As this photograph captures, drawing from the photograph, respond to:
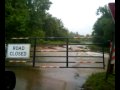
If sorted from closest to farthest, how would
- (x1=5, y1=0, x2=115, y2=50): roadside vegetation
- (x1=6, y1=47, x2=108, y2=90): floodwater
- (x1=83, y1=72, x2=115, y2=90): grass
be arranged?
1. (x1=83, y1=72, x2=115, y2=90): grass
2. (x1=6, y1=47, x2=108, y2=90): floodwater
3. (x1=5, y1=0, x2=115, y2=50): roadside vegetation

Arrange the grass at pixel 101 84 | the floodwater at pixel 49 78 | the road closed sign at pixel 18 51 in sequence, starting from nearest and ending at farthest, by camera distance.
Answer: the grass at pixel 101 84 < the floodwater at pixel 49 78 < the road closed sign at pixel 18 51

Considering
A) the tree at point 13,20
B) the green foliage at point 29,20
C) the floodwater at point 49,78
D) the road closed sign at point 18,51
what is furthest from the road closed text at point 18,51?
the tree at point 13,20

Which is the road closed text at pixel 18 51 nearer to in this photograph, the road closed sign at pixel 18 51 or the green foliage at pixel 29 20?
the road closed sign at pixel 18 51

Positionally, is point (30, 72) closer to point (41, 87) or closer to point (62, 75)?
point (62, 75)

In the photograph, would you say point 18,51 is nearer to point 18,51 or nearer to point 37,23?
point 18,51

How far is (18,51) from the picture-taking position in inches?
383

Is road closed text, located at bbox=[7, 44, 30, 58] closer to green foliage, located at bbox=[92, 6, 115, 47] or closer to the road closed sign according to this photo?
the road closed sign

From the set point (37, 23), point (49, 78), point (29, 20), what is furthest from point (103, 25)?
point (49, 78)

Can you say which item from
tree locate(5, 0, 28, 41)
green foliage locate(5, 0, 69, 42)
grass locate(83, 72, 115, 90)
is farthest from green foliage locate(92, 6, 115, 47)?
grass locate(83, 72, 115, 90)

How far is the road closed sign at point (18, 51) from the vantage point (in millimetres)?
9648

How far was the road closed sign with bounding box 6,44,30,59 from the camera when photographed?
9.65m

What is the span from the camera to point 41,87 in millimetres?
6453
